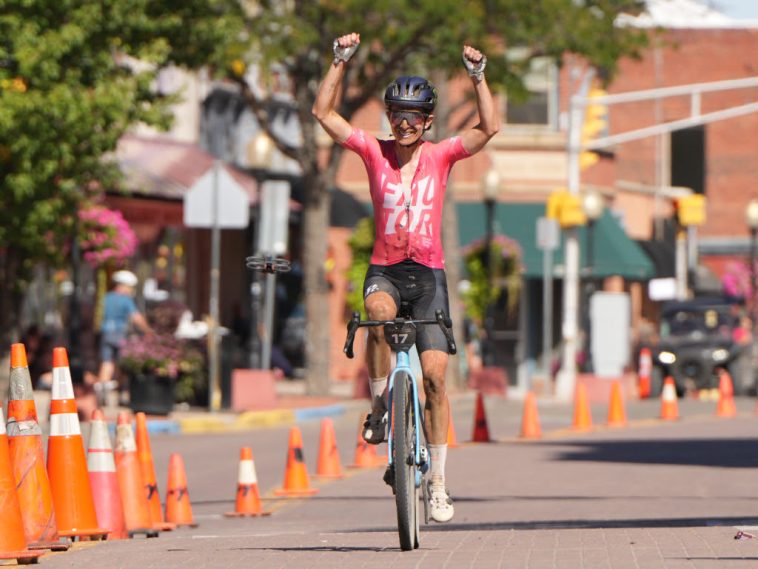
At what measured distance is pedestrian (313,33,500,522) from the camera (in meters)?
10.3

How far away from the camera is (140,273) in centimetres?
3781

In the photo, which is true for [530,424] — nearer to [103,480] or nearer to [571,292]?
[103,480]

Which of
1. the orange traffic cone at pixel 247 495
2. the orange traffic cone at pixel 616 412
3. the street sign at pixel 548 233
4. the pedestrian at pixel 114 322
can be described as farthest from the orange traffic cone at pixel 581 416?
the street sign at pixel 548 233

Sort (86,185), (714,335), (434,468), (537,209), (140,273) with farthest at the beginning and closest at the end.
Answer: (537,209), (714,335), (140,273), (86,185), (434,468)

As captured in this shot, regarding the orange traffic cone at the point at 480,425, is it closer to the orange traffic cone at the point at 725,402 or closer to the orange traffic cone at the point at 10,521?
the orange traffic cone at the point at 725,402

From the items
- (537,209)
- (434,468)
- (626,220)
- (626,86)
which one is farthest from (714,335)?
(434,468)

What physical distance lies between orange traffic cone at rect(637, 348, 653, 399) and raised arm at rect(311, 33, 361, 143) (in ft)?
92.5

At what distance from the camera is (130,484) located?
12500 mm

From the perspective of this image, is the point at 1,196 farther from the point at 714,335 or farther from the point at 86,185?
the point at 714,335

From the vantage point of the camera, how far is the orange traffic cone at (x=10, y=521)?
941 centimetres

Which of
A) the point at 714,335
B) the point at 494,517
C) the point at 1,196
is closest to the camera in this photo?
the point at 494,517

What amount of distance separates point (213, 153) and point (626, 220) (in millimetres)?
17854

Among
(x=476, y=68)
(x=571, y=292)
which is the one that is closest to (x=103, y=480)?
(x=476, y=68)

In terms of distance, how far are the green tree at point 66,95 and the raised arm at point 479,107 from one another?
41.5 feet
